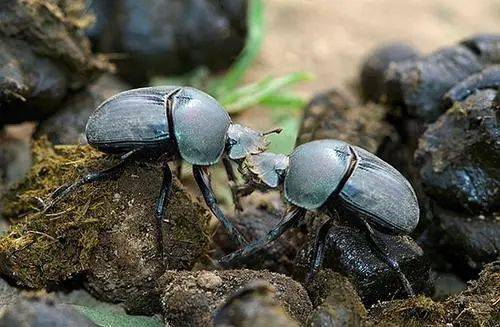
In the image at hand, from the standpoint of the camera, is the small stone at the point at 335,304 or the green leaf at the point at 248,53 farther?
the green leaf at the point at 248,53

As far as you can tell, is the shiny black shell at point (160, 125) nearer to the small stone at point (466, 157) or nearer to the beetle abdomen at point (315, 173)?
the beetle abdomen at point (315, 173)

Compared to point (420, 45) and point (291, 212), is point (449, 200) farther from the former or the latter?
point (420, 45)

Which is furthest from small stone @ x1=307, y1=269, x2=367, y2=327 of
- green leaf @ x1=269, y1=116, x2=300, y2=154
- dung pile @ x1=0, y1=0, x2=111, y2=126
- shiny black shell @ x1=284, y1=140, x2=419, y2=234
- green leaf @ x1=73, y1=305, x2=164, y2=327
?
dung pile @ x1=0, y1=0, x2=111, y2=126

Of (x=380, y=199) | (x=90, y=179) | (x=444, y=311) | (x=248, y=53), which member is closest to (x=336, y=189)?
(x=380, y=199)

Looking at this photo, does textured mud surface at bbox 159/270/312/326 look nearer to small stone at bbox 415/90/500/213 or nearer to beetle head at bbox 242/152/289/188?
beetle head at bbox 242/152/289/188

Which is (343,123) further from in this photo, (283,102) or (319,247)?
(319,247)

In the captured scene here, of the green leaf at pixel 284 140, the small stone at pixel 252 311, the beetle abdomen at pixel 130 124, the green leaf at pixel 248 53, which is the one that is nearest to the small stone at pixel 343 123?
the green leaf at pixel 284 140
